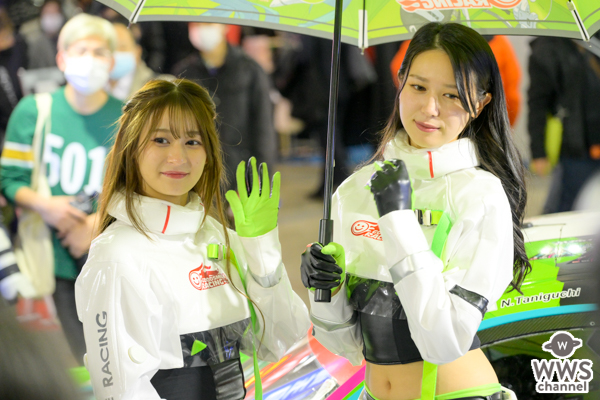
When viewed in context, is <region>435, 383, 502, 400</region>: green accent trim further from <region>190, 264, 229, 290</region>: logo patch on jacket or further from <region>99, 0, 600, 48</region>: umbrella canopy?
<region>99, 0, 600, 48</region>: umbrella canopy

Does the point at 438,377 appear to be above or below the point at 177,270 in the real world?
below

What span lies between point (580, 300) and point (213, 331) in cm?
159

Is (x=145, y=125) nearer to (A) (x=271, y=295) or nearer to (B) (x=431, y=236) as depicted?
(A) (x=271, y=295)

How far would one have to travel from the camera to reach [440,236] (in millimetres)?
1730

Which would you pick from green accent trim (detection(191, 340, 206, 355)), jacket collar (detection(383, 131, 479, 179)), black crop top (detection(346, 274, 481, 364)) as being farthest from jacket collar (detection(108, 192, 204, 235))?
jacket collar (detection(383, 131, 479, 179))

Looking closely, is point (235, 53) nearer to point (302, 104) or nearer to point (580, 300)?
point (302, 104)

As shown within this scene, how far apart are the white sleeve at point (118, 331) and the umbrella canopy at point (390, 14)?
93cm

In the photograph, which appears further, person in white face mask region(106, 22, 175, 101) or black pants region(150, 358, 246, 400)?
person in white face mask region(106, 22, 175, 101)

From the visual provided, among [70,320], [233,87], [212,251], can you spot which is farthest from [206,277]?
[233,87]

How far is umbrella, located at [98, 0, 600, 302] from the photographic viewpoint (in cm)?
217

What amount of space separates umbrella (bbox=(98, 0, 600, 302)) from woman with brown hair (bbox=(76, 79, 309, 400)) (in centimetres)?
40

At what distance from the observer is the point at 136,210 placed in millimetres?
1770

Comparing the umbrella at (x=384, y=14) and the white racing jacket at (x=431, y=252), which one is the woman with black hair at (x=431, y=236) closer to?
the white racing jacket at (x=431, y=252)

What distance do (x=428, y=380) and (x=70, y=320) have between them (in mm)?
2316
